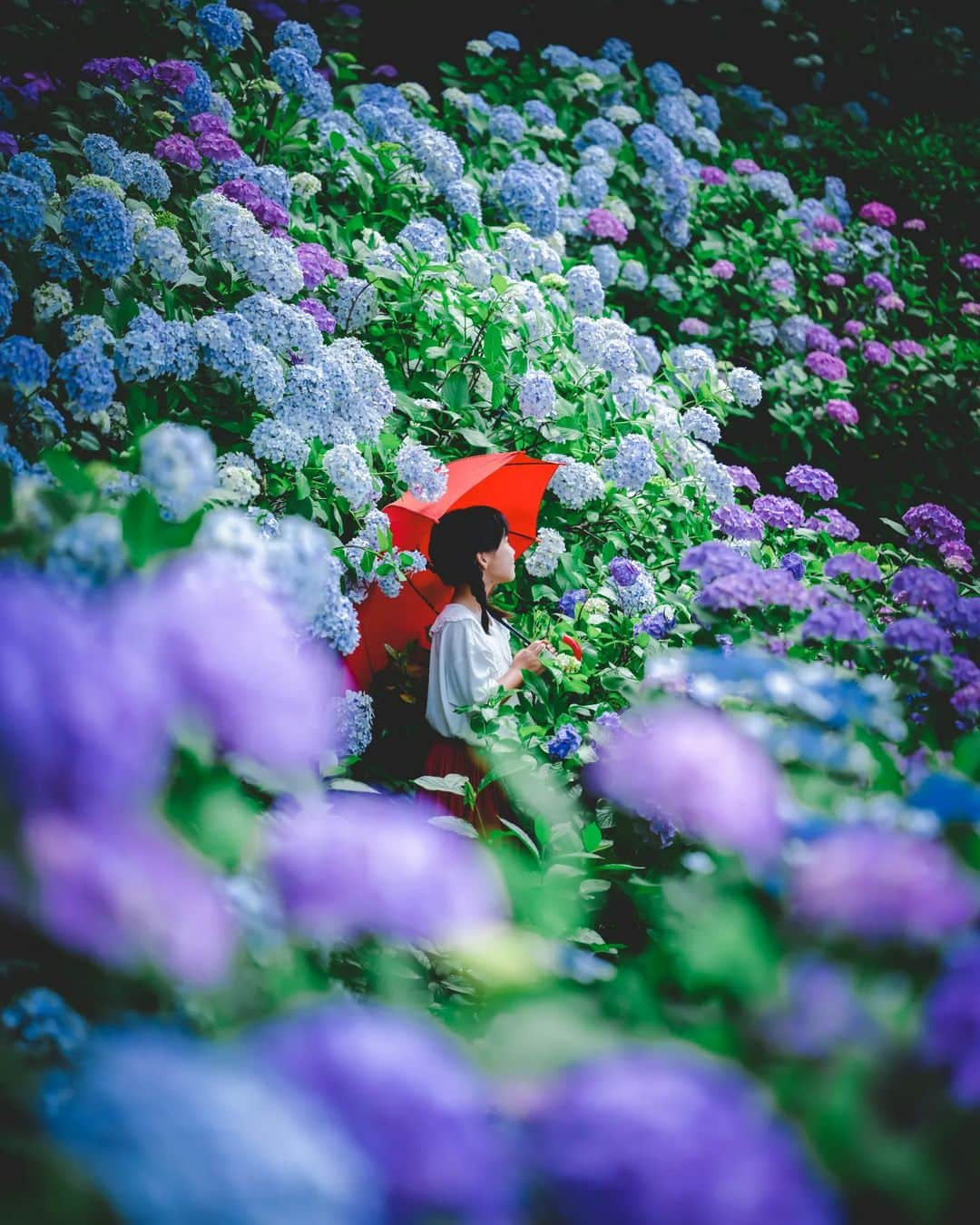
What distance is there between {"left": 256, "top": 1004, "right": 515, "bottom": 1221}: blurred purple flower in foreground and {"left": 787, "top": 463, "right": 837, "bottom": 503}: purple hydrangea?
2.67 meters

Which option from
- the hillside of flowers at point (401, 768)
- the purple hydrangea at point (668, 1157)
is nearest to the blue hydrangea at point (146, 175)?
the hillside of flowers at point (401, 768)

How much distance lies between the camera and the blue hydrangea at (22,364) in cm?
166

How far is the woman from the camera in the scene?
101 inches

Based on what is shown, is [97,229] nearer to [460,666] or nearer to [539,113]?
[460,666]

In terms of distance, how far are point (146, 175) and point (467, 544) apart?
1.34 meters

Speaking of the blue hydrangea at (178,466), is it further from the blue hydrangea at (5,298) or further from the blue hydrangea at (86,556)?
the blue hydrangea at (5,298)

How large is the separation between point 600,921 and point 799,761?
102 centimetres

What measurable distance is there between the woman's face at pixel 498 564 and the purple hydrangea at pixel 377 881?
1913 mm

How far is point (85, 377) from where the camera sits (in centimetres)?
181

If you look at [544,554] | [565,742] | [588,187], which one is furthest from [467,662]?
[588,187]

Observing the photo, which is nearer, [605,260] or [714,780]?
[714,780]

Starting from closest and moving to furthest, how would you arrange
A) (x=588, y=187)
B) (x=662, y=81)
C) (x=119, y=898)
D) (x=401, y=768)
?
(x=119, y=898), (x=401, y=768), (x=588, y=187), (x=662, y=81)

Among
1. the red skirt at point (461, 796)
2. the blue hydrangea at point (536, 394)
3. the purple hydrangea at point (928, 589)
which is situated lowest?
the red skirt at point (461, 796)

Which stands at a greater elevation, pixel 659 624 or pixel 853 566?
pixel 853 566
